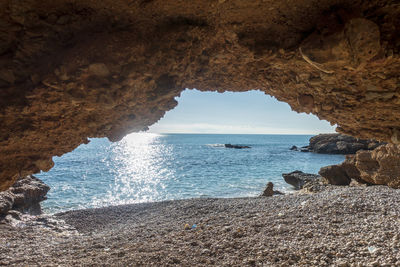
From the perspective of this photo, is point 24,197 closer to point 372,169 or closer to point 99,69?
point 99,69

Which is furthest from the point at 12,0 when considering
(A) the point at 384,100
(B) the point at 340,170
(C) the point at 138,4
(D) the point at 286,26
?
(B) the point at 340,170

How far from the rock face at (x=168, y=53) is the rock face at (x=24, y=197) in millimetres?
10021

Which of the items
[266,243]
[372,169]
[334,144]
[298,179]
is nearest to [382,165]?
[372,169]

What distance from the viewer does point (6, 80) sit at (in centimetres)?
294

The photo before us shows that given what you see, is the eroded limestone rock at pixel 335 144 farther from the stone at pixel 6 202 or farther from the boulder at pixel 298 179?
the stone at pixel 6 202

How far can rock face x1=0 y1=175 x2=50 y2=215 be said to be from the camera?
11156 mm

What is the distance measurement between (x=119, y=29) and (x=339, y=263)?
554cm

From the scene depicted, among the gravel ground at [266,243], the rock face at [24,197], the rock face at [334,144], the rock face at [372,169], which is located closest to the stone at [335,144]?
the rock face at [334,144]

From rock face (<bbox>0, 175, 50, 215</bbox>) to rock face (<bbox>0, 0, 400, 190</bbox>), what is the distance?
32.9 feet

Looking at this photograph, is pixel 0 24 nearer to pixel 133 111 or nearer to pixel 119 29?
pixel 119 29

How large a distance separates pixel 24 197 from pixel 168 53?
1463 centimetres

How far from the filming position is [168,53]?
343 cm

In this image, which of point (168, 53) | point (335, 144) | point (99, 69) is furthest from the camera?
point (335, 144)

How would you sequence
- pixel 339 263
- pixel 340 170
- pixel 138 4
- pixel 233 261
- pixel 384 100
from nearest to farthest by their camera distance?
pixel 138 4 → pixel 384 100 → pixel 339 263 → pixel 233 261 → pixel 340 170
